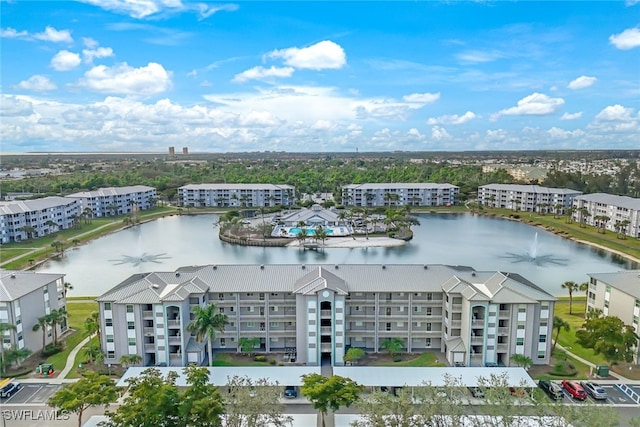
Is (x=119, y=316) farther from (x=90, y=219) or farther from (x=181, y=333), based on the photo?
(x=90, y=219)

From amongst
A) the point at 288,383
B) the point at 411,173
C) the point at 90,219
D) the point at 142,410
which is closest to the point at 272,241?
the point at 90,219

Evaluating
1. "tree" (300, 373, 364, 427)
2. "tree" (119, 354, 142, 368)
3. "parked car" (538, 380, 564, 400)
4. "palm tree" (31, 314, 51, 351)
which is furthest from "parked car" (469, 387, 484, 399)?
"palm tree" (31, 314, 51, 351)

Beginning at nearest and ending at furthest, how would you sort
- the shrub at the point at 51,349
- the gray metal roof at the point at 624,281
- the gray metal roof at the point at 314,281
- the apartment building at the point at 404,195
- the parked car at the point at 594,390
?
the parked car at the point at 594,390
the gray metal roof at the point at 314,281
the shrub at the point at 51,349
the gray metal roof at the point at 624,281
the apartment building at the point at 404,195

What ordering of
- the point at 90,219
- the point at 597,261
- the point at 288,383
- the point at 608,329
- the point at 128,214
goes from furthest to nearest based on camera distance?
the point at 128,214, the point at 90,219, the point at 597,261, the point at 608,329, the point at 288,383

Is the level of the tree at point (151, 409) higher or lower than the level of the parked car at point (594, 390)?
higher

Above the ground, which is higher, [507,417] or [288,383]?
[507,417]

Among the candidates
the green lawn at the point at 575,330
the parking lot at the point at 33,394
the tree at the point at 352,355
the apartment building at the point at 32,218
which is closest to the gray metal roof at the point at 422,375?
the tree at the point at 352,355

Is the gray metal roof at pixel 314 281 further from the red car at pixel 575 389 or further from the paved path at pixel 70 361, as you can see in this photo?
the red car at pixel 575 389
